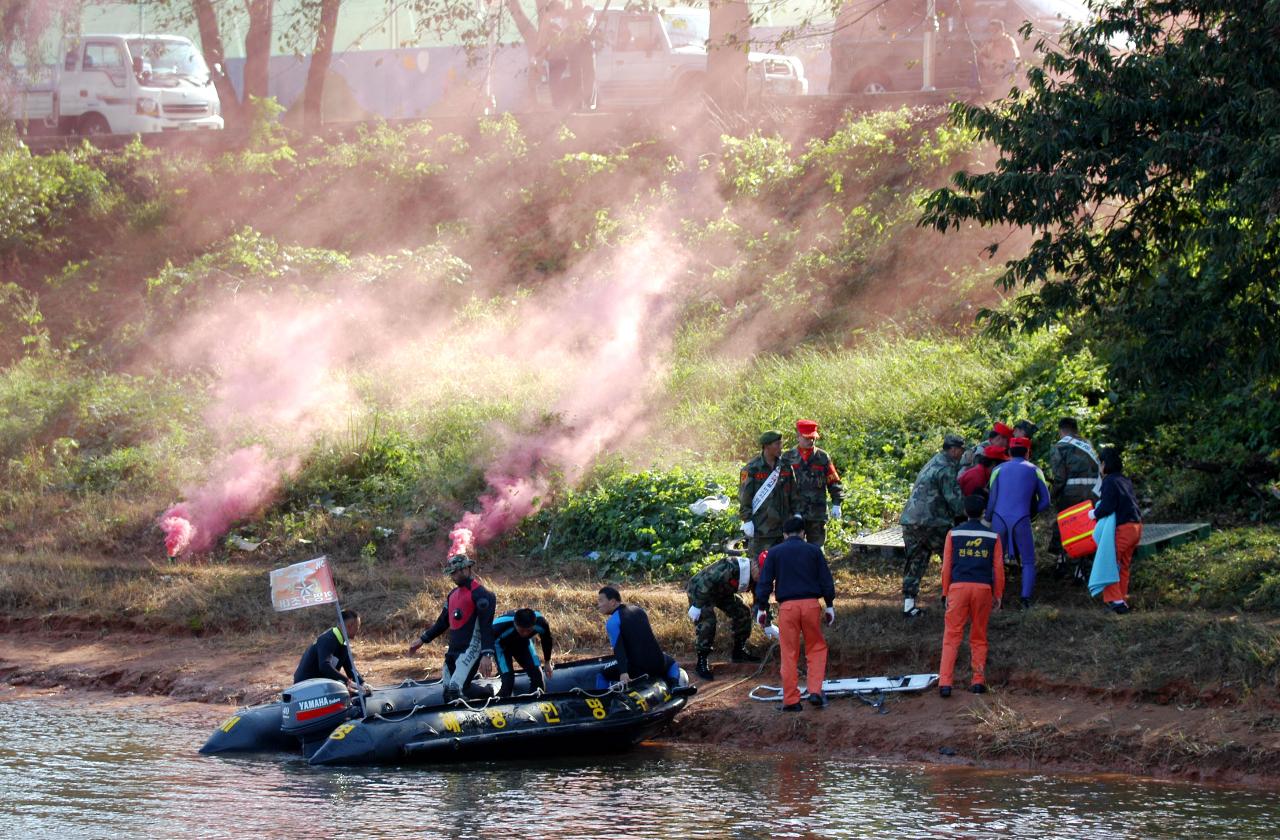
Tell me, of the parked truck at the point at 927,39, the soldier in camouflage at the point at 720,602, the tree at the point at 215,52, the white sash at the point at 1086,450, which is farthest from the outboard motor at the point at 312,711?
the tree at the point at 215,52

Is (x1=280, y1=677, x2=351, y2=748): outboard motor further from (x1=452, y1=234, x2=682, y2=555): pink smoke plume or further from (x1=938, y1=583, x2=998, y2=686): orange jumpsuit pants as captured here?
(x1=452, y1=234, x2=682, y2=555): pink smoke plume

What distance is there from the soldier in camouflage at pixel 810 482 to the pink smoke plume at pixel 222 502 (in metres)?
9.65

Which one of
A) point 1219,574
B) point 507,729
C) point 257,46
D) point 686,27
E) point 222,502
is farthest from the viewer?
point 257,46

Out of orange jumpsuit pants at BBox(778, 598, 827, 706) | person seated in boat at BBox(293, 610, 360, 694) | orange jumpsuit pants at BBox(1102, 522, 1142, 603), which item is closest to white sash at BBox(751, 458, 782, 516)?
orange jumpsuit pants at BBox(778, 598, 827, 706)

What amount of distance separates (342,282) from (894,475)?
14.1 meters

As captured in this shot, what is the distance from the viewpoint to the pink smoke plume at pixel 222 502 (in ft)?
65.8

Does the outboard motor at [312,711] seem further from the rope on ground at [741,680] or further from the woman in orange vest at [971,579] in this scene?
the woman in orange vest at [971,579]

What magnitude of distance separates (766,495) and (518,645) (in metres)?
2.95

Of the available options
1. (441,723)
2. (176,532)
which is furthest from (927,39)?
(441,723)

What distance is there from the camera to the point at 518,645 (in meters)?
13.1

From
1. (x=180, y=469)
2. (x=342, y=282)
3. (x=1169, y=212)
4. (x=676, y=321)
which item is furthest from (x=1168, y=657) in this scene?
(x=342, y=282)

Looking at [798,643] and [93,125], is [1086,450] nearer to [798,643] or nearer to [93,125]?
[798,643]

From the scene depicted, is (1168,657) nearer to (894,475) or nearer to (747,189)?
(894,475)

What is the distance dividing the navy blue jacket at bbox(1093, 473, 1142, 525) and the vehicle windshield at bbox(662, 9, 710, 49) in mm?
20350
